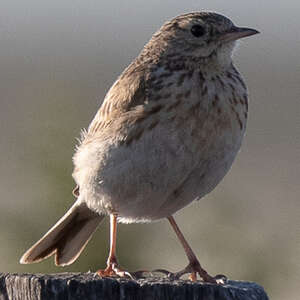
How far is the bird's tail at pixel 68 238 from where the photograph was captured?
9453 mm

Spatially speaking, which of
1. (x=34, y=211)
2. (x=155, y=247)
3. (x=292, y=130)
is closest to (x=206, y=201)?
(x=155, y=247)

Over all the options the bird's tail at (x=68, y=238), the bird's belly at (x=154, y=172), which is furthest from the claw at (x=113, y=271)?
the bird's tail at (x=68, y=238)

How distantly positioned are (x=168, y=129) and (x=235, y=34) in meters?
0.95

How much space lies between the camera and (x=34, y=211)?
11.3 m

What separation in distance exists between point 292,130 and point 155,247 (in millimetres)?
19075

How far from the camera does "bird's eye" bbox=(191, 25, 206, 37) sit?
30.2 feet

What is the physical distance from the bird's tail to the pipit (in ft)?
0.06

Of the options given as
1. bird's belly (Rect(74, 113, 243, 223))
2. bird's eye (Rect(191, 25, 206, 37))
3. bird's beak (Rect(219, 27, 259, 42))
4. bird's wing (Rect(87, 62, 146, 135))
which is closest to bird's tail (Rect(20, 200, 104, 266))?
bird's belly (Rect(74, 113, 243, 223))

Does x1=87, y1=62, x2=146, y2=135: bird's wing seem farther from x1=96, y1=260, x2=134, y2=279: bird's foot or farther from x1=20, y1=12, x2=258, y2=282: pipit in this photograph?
x1=96, y1=260, x2=134, y2=279: bird's foot

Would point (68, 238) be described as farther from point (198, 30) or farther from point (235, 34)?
point (235, 34)

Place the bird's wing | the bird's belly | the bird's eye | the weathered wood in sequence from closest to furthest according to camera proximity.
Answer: the weathered wood → the bird's belly → the bird's wing → the bird's eye

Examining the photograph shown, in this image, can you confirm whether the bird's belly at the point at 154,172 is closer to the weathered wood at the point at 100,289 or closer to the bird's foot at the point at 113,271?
the bird's foot at the point at 113,271

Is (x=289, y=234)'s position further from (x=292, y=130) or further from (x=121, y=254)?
(x=292, y=130)

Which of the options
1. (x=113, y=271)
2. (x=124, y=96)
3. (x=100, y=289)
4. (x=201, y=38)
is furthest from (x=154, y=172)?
(x=100, y=289)
